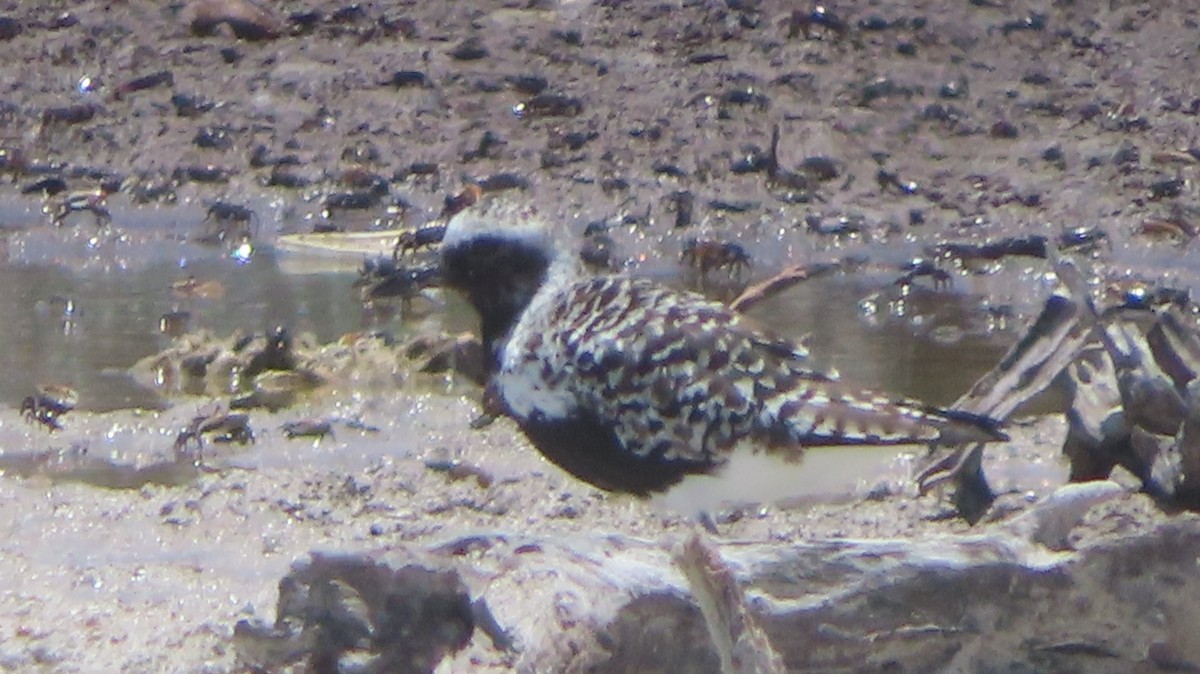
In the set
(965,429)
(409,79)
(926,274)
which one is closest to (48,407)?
(965,429)

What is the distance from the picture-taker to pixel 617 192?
11.0 m

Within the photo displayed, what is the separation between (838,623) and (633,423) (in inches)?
38.1

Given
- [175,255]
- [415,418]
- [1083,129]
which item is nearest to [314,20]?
[175,255]

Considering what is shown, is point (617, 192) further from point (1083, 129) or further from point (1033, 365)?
point (1033, 365)

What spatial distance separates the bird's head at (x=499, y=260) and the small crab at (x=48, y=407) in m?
1.73

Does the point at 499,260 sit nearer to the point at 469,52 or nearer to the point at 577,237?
the point at 577,237

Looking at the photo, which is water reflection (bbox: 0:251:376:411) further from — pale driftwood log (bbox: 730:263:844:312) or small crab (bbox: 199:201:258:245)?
pale driftwood log (bbox: 730:263:844:312)

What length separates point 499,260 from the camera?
651 centimetres

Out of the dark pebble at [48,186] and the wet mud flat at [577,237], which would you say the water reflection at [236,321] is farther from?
the dark pebble at [48,186]

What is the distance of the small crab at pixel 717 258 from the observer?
33.1 ft

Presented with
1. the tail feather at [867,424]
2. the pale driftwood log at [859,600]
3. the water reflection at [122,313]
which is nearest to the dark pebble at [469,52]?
the water reflection at [122,313]

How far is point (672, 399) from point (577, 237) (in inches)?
182

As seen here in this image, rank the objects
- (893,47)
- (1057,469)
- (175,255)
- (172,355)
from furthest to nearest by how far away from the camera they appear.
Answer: (893,47)
(175,255)
(172,355)
(1057,469)

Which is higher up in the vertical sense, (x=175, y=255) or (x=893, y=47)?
(x=893, y=47)
